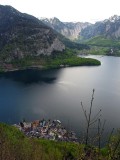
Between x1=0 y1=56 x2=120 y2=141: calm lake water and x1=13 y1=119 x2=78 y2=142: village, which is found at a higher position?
x1=0 y1=56 x2=120 y2=141: calm lake water

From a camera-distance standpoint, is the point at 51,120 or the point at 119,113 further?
the point at 119,113

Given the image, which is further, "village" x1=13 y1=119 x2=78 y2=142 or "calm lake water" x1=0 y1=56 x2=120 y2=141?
"calm lake water" x1=0 y1=56 x2=120 y2=141

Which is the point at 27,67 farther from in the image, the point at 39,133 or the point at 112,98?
the point at 39,133

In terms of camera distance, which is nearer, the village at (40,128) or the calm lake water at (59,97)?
the village at (40,128)

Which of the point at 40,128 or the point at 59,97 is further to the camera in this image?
the point at 59,97

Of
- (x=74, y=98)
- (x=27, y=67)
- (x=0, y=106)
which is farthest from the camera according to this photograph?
(x=27, y=67)

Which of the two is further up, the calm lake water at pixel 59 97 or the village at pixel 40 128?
the calm lake water at pixel 59 97

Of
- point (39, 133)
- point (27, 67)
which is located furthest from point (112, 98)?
point (27, 67)

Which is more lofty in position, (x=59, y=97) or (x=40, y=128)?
(x=59, y=97)
